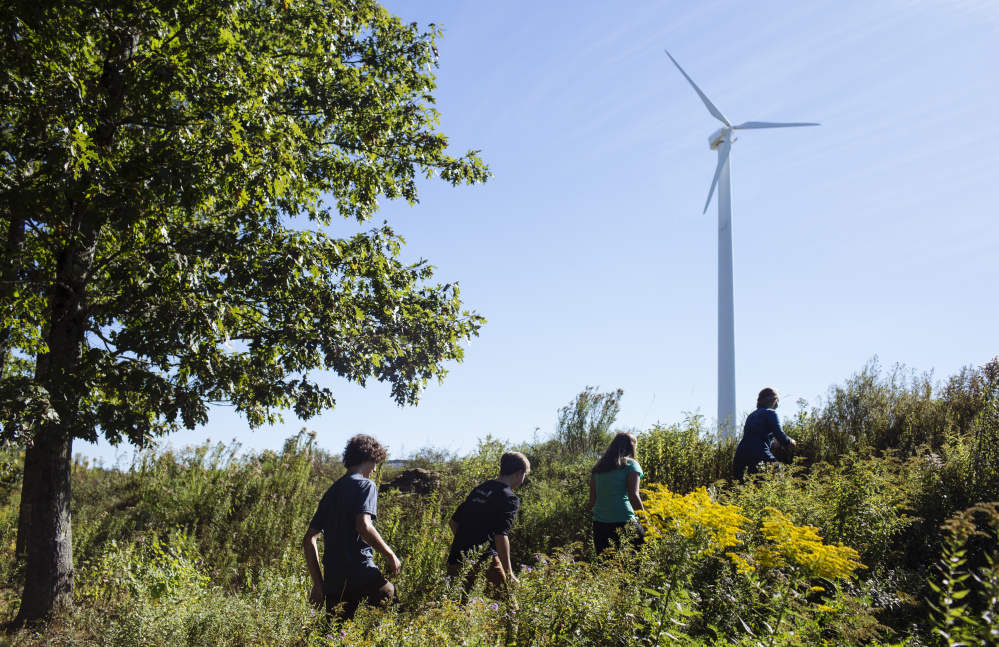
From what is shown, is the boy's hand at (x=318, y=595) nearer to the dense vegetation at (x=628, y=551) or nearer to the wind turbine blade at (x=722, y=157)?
the dense vegetation at (x=628, y=551)

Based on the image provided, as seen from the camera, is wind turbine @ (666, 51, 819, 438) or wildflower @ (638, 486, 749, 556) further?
wind turbine @ (666, 51, 819, 438)

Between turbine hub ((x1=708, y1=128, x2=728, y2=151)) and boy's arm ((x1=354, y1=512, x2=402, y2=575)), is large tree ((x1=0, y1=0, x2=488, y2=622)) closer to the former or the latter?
boy's arm ((x1=354, y1=512, x2=402, y2=575))

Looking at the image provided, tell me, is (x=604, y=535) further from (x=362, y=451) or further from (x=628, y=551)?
(x=362, y=451)

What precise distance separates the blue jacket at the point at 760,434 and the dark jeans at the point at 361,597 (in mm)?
4864

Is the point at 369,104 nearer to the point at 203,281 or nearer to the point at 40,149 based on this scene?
the point at 203,281

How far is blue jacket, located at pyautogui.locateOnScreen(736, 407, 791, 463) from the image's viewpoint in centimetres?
747

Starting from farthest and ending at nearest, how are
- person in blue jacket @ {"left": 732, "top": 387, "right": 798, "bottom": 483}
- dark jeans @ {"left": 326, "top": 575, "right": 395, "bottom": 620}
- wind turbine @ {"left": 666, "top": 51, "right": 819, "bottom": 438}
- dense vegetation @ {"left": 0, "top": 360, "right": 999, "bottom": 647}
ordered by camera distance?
wind turbine @ {"left": 666, "top": 51, "right": 819, "bottom": 438} < person in blue jacket @ {"left": 732, "top": 387, "right": 798, "bottom": 483} < dark jeans @ {"left": 326, "top": 575, "right": 395, "bottom": 620} < dense vegetation @ {"left": 0, "top": 360, "right": 999, "bottom": 647}

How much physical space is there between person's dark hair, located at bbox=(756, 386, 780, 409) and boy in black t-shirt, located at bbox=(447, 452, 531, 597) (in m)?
3.95

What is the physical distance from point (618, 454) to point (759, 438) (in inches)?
94.8

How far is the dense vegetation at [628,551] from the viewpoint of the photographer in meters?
3.39

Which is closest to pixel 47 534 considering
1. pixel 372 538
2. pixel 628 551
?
pixel 372 538

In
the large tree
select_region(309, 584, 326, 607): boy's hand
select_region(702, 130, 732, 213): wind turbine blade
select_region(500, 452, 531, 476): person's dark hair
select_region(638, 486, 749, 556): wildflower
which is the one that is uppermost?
select_region(702, 130, 732, 213): wind turbine blade

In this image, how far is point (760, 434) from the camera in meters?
7.55

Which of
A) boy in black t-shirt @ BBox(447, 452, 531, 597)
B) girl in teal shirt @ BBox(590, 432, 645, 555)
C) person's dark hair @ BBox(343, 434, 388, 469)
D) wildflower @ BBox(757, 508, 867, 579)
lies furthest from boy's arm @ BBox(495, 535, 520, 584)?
wildflower @ BBox(757, 508, 867, 579)
